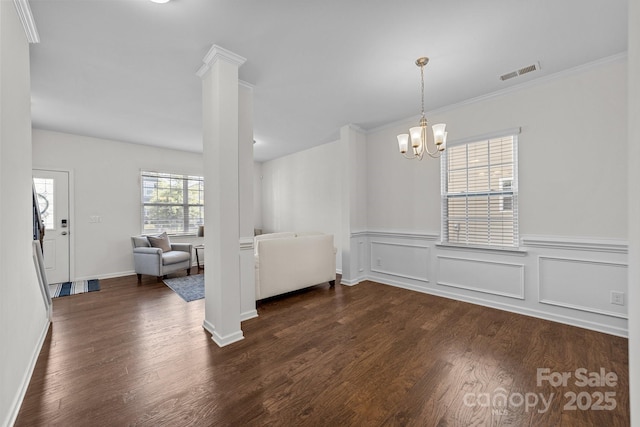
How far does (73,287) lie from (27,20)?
399cm

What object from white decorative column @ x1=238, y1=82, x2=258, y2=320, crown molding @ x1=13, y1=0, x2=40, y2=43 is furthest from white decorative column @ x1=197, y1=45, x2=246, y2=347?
crown molding @ x1=13, y1=0, x2=40, y2=43

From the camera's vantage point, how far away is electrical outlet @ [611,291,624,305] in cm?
249

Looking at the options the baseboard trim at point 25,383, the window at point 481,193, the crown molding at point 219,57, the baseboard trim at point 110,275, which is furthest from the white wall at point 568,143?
the baseboard trim at point 110,275

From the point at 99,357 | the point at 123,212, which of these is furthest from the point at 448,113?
the point at 123,212

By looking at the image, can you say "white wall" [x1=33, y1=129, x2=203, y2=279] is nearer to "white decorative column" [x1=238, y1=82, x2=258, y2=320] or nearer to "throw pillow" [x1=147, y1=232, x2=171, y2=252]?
"throw pillow" [x1=147, y1=232, x2=171, y2=252]

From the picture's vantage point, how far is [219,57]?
2.35 meters

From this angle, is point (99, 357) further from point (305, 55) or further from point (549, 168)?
point (549, 168)

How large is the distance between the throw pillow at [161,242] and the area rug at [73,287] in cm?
103

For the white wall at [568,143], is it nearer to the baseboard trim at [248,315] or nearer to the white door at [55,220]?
the baseboard trim at [248,315]

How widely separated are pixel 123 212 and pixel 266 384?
494 centimetres

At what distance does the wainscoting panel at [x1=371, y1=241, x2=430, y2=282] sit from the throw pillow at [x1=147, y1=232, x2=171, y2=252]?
3.97 meters

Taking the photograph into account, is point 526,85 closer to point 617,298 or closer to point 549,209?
point 549,209

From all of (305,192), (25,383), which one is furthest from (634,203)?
(305,192)

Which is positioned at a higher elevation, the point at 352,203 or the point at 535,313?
the point at 352,203
